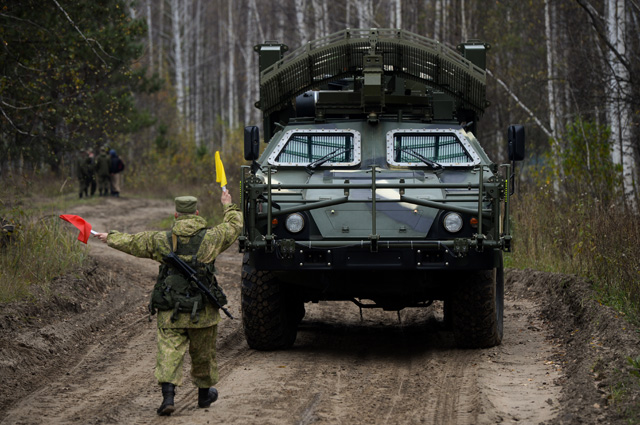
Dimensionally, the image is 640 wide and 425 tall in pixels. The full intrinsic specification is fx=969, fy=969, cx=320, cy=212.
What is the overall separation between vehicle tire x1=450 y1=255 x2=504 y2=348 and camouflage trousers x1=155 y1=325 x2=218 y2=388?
254 centimetres

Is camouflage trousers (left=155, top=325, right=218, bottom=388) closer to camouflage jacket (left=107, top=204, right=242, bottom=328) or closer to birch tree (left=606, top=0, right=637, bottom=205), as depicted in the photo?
camouflage jacket (left=107, top=204, right=242, bottom=328)

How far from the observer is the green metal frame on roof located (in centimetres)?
977

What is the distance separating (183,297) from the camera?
6.45 m

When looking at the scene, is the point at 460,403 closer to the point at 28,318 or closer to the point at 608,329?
the point at 608,329

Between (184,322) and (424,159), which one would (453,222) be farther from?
(184,322)

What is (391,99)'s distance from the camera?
9.49 metres

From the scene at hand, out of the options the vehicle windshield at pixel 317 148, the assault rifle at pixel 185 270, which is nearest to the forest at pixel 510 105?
the vehicle windshield at pixel 317 148

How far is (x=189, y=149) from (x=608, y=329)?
1042 inches

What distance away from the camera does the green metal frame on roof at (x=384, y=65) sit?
9.77 meters

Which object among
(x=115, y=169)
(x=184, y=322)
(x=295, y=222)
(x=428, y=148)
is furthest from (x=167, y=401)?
(x=115, y=169)

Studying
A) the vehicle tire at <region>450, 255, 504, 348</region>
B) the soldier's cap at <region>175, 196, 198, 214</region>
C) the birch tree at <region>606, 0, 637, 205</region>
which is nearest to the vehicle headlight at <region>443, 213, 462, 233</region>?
the vehicle tire at <region>450, 255, 504, 348</region>

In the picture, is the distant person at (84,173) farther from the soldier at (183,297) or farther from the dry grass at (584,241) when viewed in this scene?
the soldier at (183,297)

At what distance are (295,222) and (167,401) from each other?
198 centimetres

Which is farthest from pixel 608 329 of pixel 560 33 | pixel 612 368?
pixel 560 33
